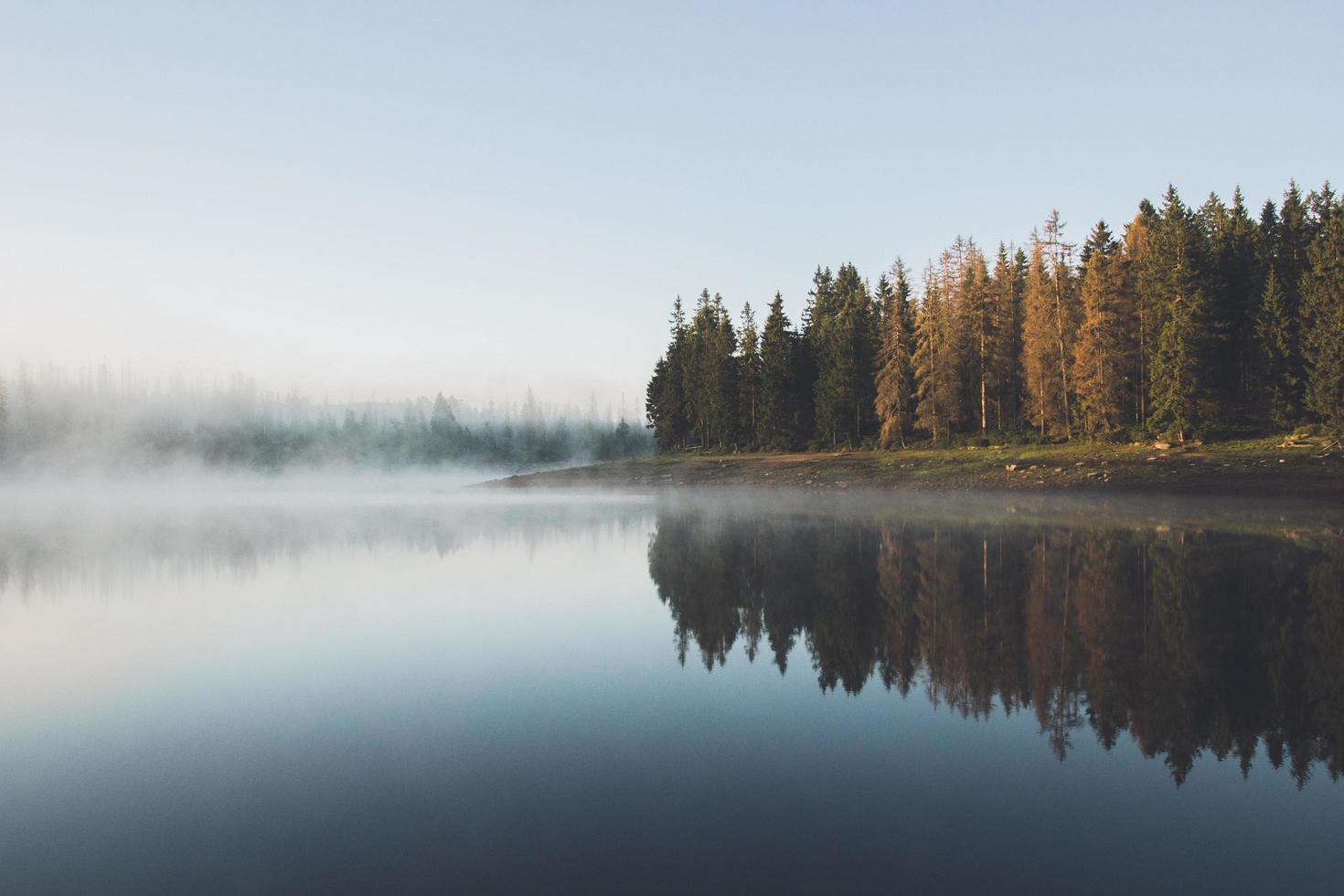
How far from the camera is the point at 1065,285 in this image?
58406 mm

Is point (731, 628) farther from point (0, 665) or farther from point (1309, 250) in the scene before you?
point (1309, 250)

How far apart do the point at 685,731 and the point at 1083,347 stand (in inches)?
2105

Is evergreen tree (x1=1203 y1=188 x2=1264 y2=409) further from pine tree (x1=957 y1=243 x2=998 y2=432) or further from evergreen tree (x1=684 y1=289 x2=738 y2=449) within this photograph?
evergreen tree (x1=684 y1=289 x2=738 y2=449)

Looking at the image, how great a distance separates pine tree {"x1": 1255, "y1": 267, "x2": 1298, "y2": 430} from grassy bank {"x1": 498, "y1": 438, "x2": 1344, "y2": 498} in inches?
176

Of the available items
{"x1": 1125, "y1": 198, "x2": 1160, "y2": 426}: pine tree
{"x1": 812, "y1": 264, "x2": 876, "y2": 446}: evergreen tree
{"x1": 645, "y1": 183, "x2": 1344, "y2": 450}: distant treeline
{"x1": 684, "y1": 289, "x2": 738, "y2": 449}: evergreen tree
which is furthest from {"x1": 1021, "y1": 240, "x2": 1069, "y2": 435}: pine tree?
{"x1": 684, "y1": 289, "x2": 738, "y2": 449}: evergreen tree

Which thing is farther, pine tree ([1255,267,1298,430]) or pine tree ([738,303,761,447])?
pine tree ([738,303,761,447])

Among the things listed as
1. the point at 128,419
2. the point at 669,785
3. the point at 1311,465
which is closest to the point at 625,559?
the point at 669,785

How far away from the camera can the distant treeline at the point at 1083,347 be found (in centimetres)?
4809

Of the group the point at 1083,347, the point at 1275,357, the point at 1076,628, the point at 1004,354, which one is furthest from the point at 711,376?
the point at 1076,628

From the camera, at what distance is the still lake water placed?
561 centimetres

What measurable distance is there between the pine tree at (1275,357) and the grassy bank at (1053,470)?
14.7ft

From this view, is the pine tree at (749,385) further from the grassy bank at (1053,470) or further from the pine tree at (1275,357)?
the pine tree at (1275,357)

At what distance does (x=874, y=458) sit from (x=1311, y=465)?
27441 mm

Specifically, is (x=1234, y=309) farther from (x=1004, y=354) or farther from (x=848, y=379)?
(x=848, y=379)
